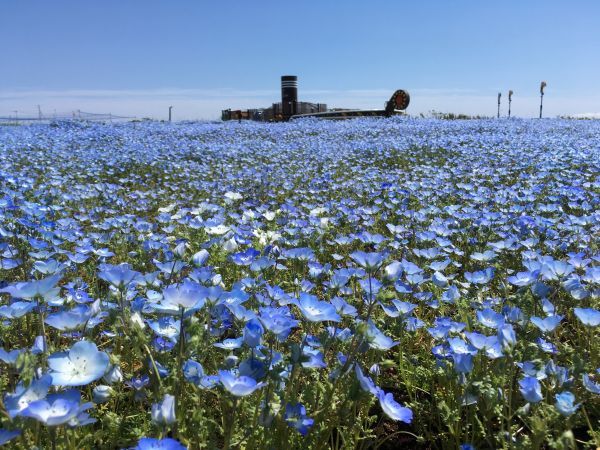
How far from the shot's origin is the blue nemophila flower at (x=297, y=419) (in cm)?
132

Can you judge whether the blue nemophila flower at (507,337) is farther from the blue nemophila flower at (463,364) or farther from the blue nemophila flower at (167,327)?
the blue nemophila flower at (167,327)

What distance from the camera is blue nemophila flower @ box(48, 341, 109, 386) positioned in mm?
1210

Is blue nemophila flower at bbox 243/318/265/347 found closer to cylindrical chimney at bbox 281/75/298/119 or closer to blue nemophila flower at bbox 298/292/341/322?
blue nemophila flower at bbox 298/292/341/322

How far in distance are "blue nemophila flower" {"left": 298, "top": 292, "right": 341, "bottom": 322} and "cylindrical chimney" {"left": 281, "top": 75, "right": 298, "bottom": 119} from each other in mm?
28411

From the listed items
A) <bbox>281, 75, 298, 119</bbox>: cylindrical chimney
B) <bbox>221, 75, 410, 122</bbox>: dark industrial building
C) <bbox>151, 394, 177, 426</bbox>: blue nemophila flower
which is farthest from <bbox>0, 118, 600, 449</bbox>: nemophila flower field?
<bbox>281, 75, 298, 119</bbox>: cylindrical chimney

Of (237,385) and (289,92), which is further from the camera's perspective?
(289,92)

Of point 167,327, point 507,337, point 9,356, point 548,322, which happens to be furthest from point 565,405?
point 9,356

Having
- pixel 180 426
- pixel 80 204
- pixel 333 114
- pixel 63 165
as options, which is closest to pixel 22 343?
pixel 180 426

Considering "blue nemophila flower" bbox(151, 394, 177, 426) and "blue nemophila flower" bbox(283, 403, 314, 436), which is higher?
"blue nemophila flower" bbox(151, 394, 177, 426)

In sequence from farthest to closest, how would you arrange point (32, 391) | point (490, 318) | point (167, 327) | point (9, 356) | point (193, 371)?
point (490, 318) → point (167, 327) → point (193, 371) → point (9, 356) → point (32, 391)

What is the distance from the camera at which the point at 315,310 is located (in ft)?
4.79

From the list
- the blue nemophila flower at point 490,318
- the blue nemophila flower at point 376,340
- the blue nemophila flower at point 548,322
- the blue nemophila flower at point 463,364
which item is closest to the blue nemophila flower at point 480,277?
the blue nemophila flower at point 490,318

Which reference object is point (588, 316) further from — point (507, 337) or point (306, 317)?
point (306, 317)

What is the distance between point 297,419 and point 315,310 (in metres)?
0.29
